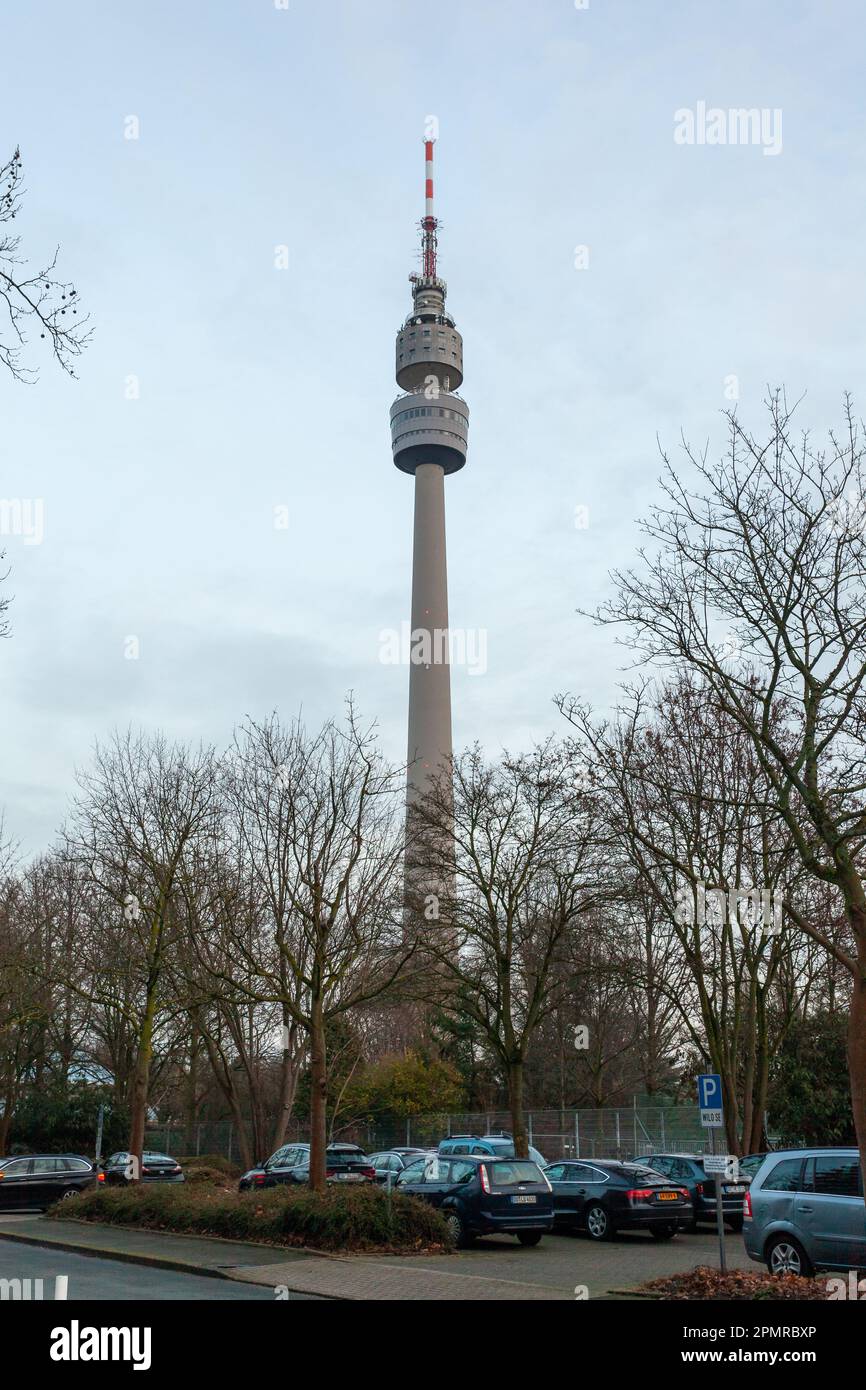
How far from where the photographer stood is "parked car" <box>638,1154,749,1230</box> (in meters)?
23.4

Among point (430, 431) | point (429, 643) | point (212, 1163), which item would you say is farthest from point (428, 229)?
point (212, 1163)

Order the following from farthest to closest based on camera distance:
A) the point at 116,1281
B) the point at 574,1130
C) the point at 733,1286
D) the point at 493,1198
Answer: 1. the point at 574,1130
2. the point at 493,1198
3. the point at 116,1281
4. the point at 733,1286

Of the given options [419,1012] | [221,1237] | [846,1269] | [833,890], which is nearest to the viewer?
[846,1269]

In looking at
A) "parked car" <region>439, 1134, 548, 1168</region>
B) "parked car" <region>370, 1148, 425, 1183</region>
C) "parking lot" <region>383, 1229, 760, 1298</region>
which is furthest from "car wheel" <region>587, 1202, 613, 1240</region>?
"parked car" <region>370, 1148, 425, 1183</region>

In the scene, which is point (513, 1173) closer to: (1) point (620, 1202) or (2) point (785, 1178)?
(1) point (620, 1202)

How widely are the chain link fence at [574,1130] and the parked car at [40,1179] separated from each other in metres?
6.45

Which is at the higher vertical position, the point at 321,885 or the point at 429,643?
the point at 429,643

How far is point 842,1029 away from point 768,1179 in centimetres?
1907

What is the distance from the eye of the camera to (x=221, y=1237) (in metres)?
20.5

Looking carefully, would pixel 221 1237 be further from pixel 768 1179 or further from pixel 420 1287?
pixel 768 1179

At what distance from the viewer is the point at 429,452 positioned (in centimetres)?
10550

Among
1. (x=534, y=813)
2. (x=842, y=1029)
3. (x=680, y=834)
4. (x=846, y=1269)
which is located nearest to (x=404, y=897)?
(x=534, y=813)

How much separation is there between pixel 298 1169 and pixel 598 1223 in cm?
997

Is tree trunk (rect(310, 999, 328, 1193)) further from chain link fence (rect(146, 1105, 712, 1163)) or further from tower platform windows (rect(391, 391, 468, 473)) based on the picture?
tower platform windows (rect(391, 391, 468, 473))
